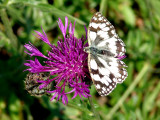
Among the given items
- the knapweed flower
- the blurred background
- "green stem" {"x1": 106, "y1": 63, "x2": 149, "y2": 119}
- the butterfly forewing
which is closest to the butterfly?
the butterfly forewing

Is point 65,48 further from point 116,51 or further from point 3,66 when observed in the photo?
point 3,66

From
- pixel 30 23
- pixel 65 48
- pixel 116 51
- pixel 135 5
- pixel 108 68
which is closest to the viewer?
pixel 108 68

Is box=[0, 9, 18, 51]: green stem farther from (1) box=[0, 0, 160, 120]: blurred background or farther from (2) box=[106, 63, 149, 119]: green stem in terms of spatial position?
(2) box=[106, 63, 149, 119]: green stem

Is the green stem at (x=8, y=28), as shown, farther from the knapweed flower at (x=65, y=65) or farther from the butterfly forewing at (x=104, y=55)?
the butterfly forewing at (x=104, y=55)

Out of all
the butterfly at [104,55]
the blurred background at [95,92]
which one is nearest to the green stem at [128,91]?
the blurred background at [95,92]

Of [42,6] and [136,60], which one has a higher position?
[42,6]

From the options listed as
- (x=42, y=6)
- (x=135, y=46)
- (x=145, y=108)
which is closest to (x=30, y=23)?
(x=42, y=6)

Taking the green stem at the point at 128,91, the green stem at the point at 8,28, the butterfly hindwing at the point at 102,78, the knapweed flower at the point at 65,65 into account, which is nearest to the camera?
the butterfly hindwing at the point at 102,78

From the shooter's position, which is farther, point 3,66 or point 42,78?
point 3,66

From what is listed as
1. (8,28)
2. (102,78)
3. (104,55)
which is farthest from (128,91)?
(8,28)
